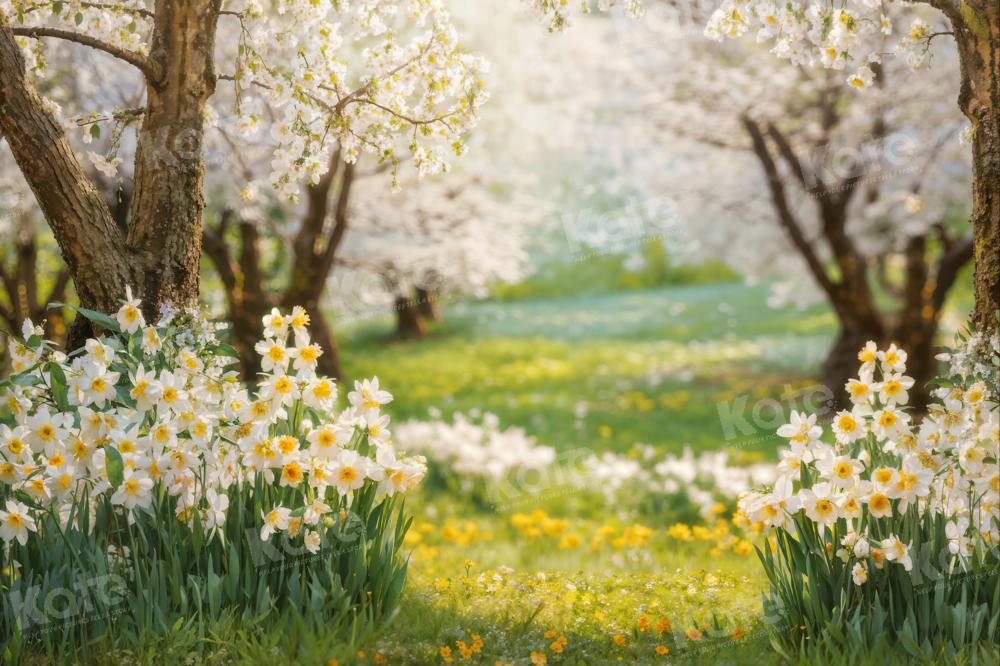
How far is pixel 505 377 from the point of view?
570 inches

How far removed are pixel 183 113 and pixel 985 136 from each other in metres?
3.39

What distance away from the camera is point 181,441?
3.46m

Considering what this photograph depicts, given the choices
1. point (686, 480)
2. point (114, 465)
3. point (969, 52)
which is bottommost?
point (686, 480)

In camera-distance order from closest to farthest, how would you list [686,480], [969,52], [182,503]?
[182,503], [969,52], [686,480]

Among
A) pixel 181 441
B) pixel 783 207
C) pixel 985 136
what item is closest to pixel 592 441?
pixel 783 207

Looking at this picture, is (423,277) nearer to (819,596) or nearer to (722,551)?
(722,551)

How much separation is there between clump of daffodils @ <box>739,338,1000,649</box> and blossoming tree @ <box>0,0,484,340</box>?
82.4 inches

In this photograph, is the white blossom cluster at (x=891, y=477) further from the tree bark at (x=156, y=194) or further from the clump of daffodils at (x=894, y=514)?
the tree bark at (x=156, y=194)

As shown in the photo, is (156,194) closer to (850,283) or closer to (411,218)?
(850,283)

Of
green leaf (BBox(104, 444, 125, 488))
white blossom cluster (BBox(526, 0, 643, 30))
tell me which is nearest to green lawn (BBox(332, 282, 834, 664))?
green leaf (BBox(104, 444, 125, 488))

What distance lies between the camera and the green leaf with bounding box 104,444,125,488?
3.24 metres

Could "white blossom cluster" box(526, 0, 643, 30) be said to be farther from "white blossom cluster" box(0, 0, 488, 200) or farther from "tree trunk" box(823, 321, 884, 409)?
"tree trunk" box(823, 321, 884, 409)

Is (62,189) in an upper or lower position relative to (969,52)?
lower

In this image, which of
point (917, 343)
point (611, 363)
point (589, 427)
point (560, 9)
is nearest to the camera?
point (560, 9)
